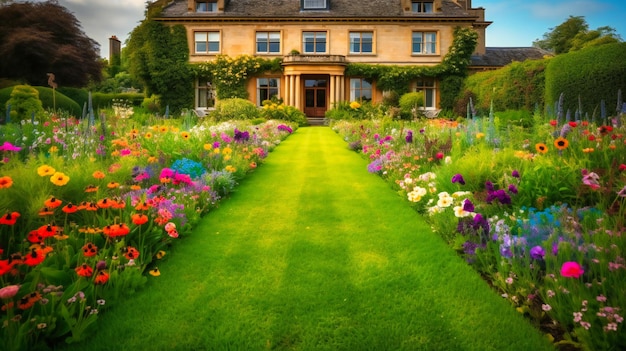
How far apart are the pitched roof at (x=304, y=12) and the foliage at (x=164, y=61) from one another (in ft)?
4.39

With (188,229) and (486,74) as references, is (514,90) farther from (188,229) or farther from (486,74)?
(188,229)

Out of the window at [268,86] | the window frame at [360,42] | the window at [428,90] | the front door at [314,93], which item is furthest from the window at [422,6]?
the window at [268,86]

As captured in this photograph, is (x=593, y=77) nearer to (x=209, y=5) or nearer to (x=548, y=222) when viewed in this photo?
(x=548, y=222)

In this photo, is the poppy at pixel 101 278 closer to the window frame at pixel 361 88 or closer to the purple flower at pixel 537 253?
the purple flower at pixel 537 253

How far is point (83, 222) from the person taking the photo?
4.04m

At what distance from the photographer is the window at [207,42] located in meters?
29.9

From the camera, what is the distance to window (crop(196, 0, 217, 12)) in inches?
1192

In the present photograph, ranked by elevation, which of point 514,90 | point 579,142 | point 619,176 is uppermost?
point 514,90

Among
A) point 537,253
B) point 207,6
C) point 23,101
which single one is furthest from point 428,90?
point 537,253

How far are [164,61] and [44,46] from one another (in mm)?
7270

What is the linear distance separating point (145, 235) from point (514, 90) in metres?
19.9

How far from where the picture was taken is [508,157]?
17.9ft

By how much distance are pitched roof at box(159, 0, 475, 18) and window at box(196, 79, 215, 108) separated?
177 inches

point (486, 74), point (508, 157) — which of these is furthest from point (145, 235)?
point (486, 74)
